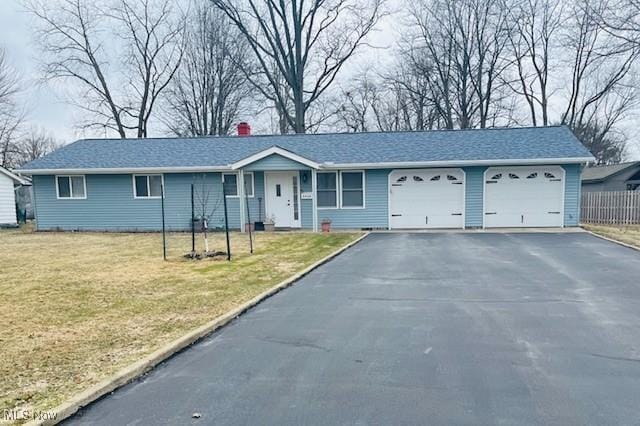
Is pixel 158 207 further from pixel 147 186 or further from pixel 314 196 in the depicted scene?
pixel 314 196

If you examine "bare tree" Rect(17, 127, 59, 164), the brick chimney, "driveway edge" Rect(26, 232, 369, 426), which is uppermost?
"bare tree" Rect(17, 127, 59, 164)

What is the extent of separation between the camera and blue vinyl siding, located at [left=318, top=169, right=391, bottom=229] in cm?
1557

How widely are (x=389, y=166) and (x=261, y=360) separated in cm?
1226

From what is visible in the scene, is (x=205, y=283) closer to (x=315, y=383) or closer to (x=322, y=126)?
(x=315, y=383)

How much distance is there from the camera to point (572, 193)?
14688 millimetres

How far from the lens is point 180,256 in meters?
9.89

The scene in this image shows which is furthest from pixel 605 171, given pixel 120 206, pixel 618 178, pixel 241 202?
pixel 120 206

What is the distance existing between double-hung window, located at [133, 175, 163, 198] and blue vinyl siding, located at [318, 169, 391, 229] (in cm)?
671

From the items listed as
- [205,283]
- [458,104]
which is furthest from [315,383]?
[458,104]

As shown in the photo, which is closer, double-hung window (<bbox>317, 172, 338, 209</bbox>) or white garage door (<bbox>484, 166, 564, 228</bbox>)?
white garage door (<bbox>484, 166, 564, 228</bbox>)

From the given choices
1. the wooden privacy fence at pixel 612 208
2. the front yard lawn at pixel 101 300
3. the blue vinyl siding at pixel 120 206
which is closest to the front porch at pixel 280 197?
the blue vinyl siding at pixel 120 206

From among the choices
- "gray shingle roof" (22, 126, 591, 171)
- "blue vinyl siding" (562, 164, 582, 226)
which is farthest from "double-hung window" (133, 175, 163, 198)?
"blue vinyl siding" (562, 164, 582, 226)

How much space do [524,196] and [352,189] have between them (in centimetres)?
632

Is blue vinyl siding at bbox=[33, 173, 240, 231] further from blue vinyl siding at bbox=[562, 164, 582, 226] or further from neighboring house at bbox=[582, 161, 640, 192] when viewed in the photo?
neighboring house at bbox=[582, 161, 640, 192]
